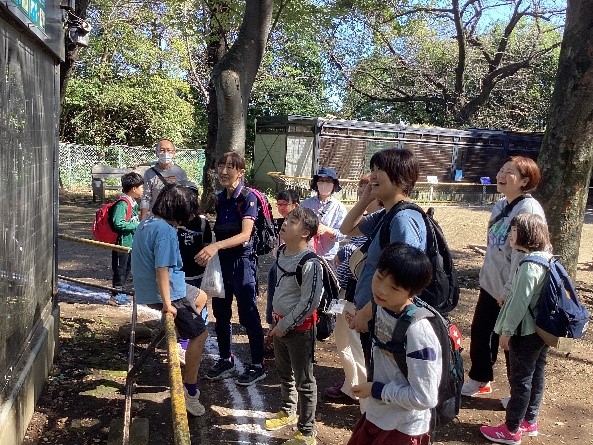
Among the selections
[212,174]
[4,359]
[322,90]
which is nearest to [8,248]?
[4,359]

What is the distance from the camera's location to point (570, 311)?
351cm

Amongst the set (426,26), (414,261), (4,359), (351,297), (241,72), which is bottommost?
(4,359)

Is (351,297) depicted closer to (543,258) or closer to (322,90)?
(543,258)

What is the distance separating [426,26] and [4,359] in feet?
88.6

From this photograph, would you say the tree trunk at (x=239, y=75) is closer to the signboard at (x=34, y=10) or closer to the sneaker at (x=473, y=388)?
the signboard at (x=34, y=10)

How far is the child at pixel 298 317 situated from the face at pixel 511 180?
139 cm

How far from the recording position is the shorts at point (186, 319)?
12.5 feet

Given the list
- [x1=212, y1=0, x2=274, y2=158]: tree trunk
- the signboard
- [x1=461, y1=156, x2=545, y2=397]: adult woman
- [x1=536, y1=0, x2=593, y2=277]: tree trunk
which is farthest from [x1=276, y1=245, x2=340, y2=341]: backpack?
[x1=212, y1=0, x2=274, y2=158]: tree trunk

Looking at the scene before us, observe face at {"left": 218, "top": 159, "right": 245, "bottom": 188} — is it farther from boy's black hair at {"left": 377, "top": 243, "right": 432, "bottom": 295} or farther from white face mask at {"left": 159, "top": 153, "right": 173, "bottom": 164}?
boy's black hair at {"left": 377, "top": 243, "right": 432, "bottom": 295}

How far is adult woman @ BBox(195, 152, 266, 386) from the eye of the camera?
4.39 meters

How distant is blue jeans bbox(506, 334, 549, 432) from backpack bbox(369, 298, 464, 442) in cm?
138

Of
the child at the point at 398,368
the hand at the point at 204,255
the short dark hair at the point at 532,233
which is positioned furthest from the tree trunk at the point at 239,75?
the child at the point at 398,368

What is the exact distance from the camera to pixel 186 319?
3.83m

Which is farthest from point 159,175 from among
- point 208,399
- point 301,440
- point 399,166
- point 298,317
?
point 399,166
